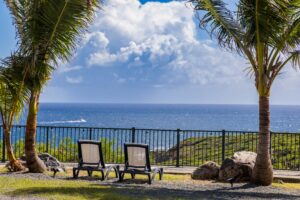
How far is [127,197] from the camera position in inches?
337

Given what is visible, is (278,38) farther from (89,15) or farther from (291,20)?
(89,15)

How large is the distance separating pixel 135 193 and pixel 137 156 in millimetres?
1943

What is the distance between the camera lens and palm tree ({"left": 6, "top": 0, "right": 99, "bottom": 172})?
1177 centimetres

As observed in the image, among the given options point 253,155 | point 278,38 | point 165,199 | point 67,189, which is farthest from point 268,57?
point 67,189

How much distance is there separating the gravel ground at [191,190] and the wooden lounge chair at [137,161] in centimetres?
26

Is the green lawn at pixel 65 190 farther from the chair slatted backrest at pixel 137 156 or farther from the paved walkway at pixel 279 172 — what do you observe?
the paved walkway at pixel 279 172

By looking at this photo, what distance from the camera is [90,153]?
11484mm

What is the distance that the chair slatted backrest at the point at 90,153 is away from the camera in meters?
11.4

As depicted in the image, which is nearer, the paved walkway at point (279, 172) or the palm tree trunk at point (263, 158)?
the palm tree trunk at point (263, 158)

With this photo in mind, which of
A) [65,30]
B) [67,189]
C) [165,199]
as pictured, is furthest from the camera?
[65,30]

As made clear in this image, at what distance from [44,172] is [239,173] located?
480cm

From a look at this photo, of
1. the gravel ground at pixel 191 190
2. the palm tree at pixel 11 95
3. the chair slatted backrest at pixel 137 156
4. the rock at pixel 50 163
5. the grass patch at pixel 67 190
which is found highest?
the palm tree at pixel 11 95

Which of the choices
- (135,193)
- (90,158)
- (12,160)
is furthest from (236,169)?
(12,160)

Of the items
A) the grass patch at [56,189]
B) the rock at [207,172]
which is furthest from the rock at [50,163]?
the rock at [207,172]
